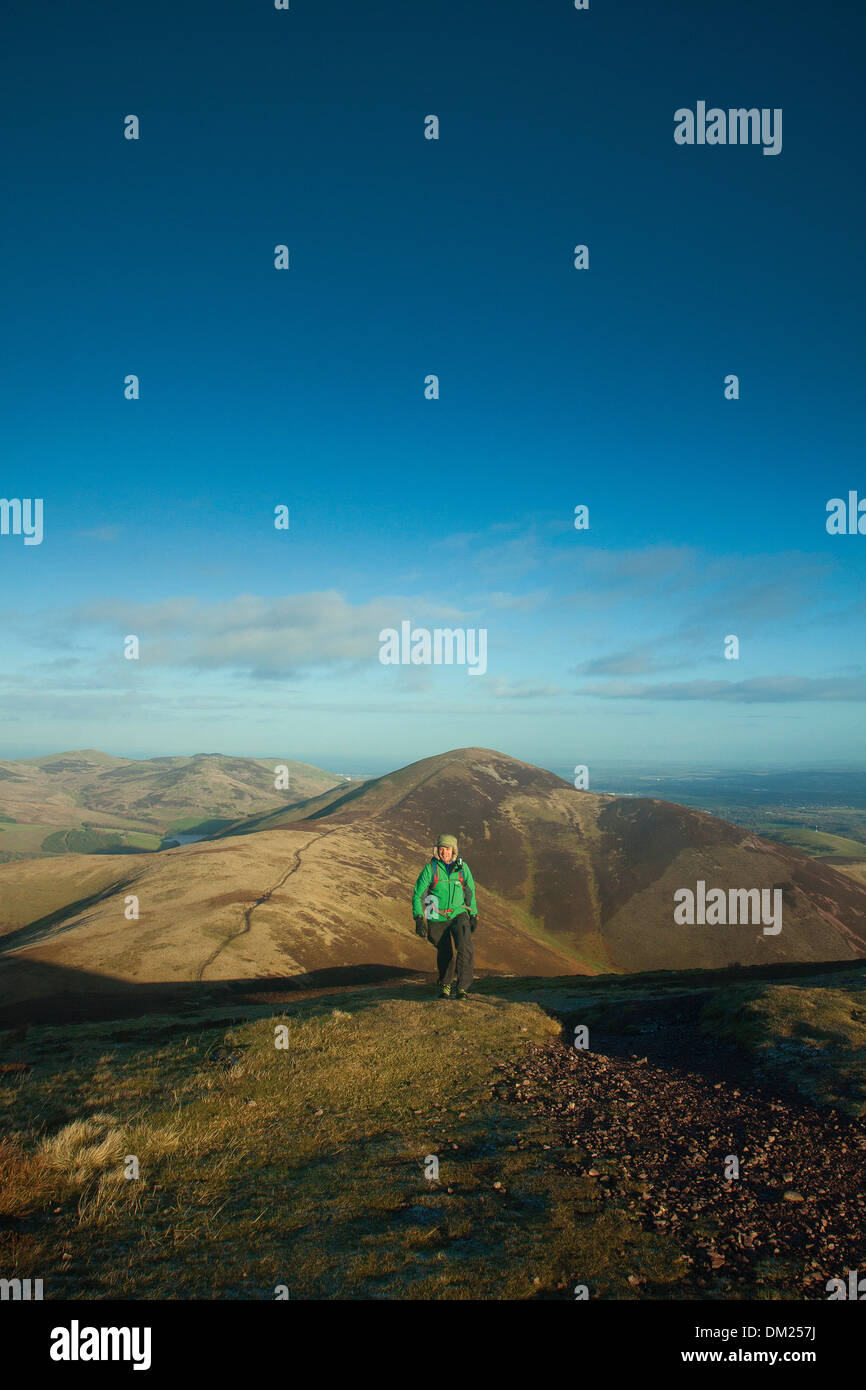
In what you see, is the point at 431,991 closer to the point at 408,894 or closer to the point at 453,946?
the point at 453,946

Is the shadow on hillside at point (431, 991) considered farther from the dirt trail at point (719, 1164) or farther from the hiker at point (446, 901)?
the hiker at point (446, 901)

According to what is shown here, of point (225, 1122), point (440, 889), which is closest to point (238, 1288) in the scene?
point (225, 1122)

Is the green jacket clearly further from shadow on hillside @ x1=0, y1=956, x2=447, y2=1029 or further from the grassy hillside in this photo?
shadow on hillside @ x1=0, y1=956, x2=447, y2=1029

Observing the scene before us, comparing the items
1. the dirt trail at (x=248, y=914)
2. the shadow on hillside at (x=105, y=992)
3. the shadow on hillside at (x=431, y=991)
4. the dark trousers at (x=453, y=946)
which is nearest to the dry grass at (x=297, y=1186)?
the dark trousers at (x=453, y=946)

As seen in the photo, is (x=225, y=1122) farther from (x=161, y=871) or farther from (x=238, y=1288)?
(x=161, y=871)

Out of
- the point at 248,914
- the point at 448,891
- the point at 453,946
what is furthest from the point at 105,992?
the point at 448,891
